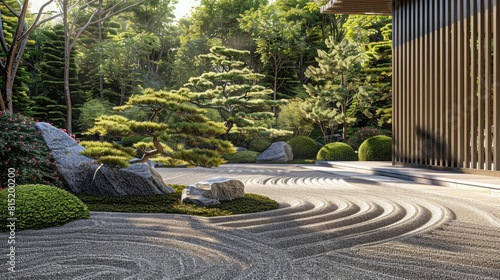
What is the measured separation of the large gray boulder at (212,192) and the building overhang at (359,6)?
7.44 m

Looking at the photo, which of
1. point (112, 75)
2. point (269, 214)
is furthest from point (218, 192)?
point (112, 75)

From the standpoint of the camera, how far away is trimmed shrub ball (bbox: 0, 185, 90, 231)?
4.06 metres

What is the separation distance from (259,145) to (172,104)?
12736mm

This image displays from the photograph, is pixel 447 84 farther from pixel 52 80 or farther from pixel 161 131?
pixel 52 80

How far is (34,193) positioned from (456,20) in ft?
28.4

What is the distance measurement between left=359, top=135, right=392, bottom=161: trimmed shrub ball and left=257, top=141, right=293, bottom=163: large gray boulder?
3.64 m

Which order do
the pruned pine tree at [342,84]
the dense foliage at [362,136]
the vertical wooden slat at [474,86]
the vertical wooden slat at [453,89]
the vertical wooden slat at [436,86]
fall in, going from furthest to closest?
the dense foliage at [362,136], the pruned pine tree at [342,84], the vertical wooden slat at [436,86], the vertical wooden slat at [453,89], the vertical wooden slat at [474,86]

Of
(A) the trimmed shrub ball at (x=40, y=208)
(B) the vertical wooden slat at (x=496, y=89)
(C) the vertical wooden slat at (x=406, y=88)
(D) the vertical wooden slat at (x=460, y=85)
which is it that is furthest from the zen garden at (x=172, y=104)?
(D) the vertical wooden slat at (x=460, y=85)

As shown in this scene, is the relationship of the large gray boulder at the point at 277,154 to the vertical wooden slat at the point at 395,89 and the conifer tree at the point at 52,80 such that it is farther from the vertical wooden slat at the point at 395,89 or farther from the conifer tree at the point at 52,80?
the conifer tree at the point at 52,80

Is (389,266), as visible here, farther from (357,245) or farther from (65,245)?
(65,245)

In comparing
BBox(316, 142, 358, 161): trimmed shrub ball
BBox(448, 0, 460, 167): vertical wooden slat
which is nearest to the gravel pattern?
BBox(448, 0, 460, 167): vertical wooden slat

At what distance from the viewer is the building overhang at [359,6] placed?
11.5m

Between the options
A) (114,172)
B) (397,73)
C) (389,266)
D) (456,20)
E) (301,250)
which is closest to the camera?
(389,266)

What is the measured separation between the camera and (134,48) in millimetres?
25125
